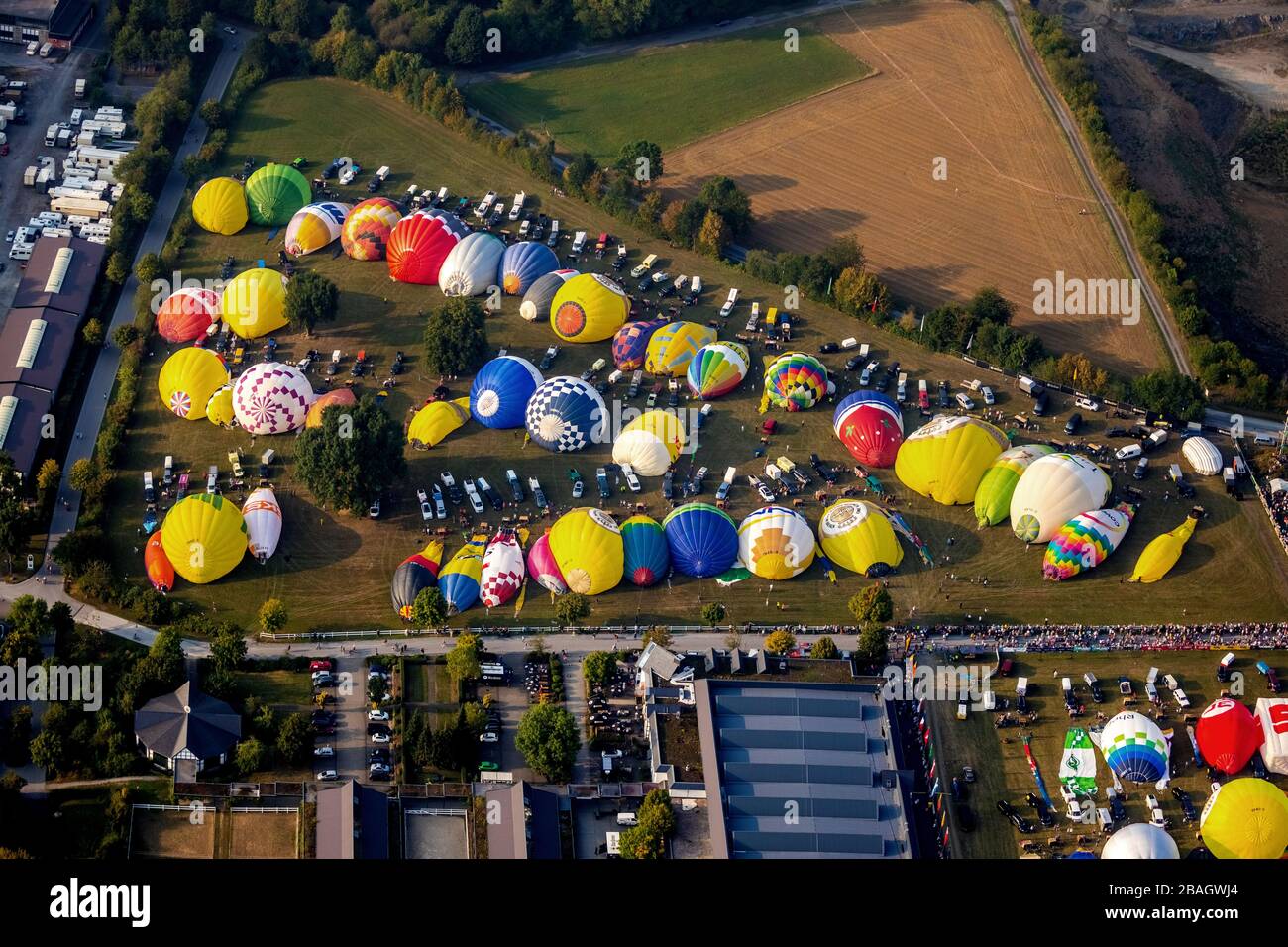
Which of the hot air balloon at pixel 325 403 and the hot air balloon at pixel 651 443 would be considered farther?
the hot air balloon at pixel 325 403

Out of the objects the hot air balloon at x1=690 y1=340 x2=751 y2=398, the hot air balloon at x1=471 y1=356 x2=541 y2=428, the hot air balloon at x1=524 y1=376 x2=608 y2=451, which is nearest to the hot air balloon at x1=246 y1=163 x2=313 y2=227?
the hot air balloon at x1=471 y1=356 x2=541 y2=428

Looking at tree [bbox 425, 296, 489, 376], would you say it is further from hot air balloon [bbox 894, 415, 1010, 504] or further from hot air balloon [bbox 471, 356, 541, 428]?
hot air balloon [bbox 894, 415, 1010, 504]

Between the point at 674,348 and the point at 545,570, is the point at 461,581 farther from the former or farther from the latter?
the point at 674,348

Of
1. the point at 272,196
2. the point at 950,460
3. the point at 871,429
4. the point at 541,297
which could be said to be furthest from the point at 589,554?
the point at 272,196

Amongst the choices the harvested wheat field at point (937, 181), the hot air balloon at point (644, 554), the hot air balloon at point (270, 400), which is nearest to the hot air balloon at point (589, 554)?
the hot air balloon at point (644, 554)

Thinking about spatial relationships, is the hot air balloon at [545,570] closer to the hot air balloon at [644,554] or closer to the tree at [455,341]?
the hot air balloon at [644,554]

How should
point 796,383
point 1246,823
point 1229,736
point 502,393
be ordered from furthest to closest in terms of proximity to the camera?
point 796,383
point 502,393
point 1229,736
point 1246,823
